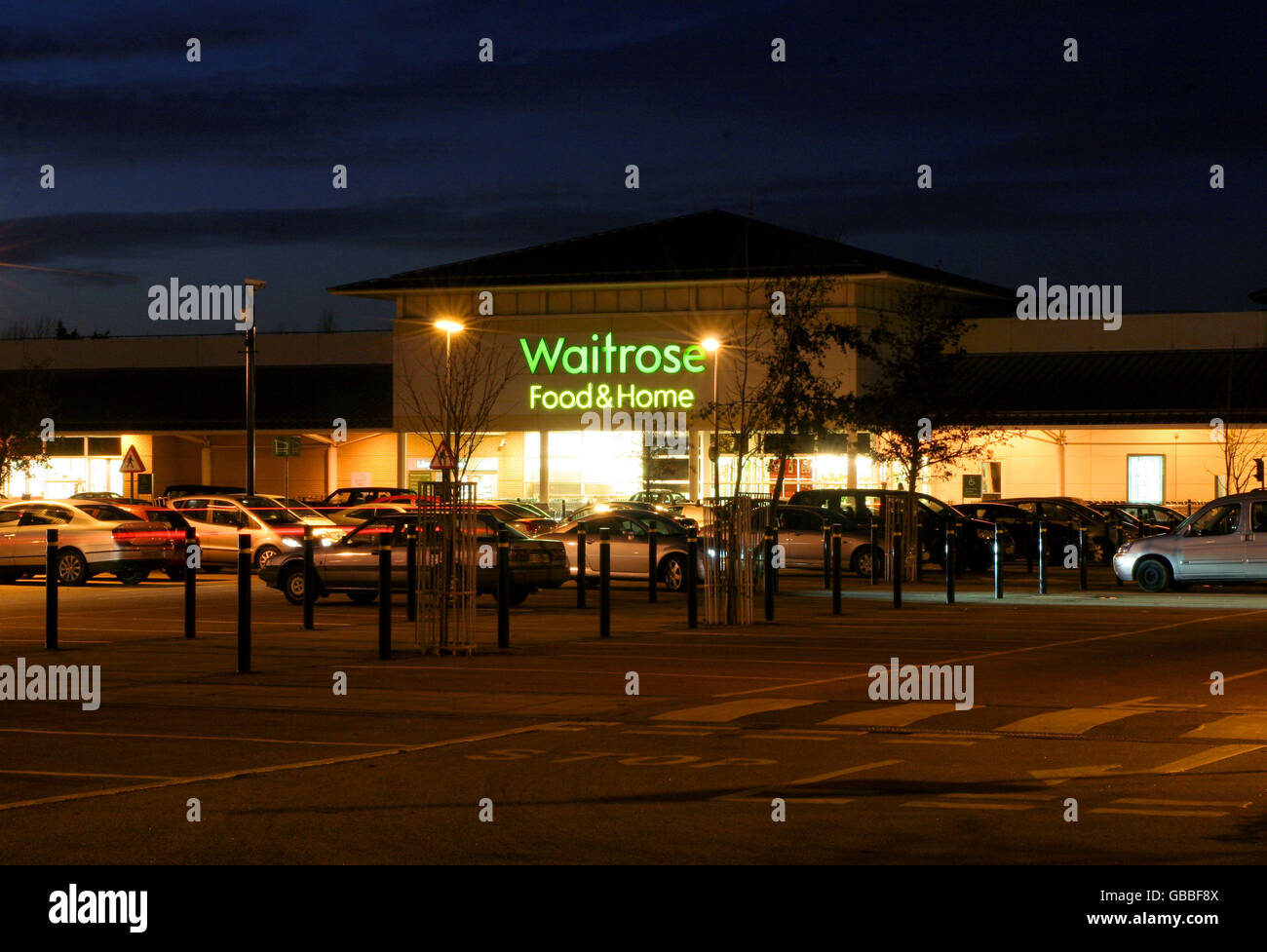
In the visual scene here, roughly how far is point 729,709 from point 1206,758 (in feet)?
12.8

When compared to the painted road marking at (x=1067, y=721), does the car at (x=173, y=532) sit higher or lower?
higher

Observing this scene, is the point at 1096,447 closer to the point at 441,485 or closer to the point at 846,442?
the point at 846,442

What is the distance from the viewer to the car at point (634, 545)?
99.5 feet

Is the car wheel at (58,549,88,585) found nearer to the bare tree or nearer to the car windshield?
the car windshield

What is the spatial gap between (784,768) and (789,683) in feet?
15.9

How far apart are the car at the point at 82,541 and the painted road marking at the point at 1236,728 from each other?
22598 mm

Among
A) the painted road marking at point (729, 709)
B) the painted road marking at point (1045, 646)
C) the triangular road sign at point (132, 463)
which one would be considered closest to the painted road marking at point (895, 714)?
the painted road marking at point (729, 709)

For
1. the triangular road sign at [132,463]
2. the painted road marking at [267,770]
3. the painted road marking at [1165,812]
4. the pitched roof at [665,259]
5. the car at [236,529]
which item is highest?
the pitched roof at [665,259]

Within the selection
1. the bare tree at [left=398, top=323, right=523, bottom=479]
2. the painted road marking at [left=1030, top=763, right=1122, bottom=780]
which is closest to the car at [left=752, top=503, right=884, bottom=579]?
the bare tree at [left=398, top=323, right=523, bottom=479]

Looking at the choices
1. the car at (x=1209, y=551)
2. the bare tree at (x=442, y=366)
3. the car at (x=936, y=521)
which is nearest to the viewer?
the car at (x=1209, y=551)

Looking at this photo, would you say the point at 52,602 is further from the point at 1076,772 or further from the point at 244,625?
the point at 1076,772

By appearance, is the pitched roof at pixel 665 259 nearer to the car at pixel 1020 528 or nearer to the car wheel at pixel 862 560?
the car at pixel 1020 528

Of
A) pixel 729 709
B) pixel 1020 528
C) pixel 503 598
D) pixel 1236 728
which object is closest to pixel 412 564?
pixel 503 598

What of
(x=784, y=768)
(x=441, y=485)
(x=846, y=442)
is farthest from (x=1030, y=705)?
(x=846, y=442)
